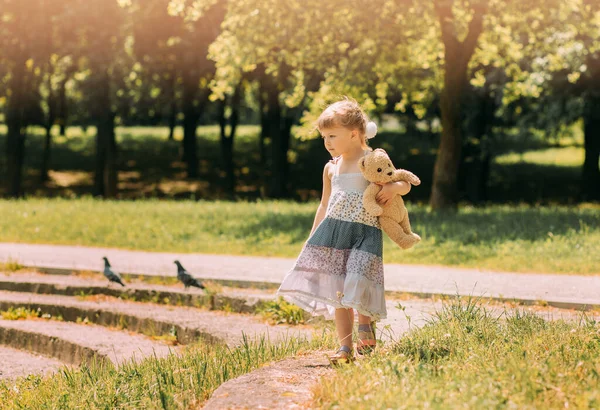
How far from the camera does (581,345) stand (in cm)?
532

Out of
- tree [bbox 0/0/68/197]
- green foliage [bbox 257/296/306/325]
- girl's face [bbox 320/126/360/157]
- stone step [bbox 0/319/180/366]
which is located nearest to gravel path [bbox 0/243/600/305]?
green foliage [bbox 257/296/306/325]

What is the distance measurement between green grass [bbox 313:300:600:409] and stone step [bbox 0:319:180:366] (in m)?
2.80

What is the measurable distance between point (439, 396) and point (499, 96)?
27143 millimetres

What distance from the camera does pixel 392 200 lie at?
5.84m

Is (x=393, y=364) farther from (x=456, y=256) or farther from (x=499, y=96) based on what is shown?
(x=499, y=96)

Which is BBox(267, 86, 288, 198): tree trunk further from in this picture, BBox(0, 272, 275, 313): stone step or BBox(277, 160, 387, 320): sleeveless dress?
BBox(277, 160, 387, 320): sleeveless dress

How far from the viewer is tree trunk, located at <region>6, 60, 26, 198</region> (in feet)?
94.2

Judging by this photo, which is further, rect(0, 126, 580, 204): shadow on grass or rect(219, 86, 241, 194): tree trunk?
rect(0, 126, 580, 204): shadow on grass

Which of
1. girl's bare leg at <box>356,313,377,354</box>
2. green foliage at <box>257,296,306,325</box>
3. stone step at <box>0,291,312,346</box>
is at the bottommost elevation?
stone step at <box>0,291,312,346</box>

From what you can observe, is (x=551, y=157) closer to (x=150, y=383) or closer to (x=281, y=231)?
(x=281, y=231)

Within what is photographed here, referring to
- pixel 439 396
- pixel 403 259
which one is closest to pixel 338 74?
pixel 403 259

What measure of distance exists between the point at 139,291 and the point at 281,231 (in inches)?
208

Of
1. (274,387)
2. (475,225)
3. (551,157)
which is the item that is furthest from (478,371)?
(551,157)

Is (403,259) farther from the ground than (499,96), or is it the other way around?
(499,96)
